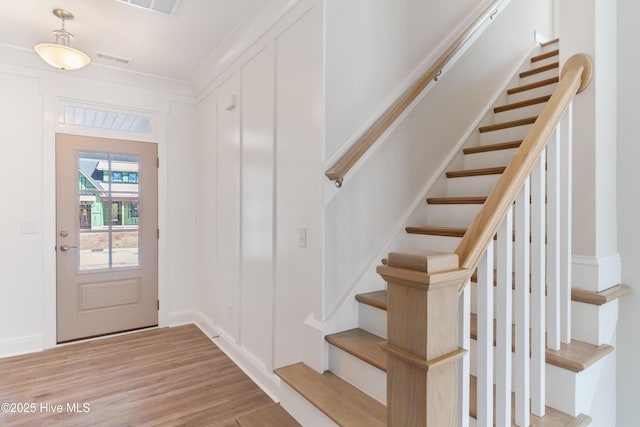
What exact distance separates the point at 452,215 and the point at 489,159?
1.90 ft

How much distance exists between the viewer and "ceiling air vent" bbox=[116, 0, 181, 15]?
2.39m

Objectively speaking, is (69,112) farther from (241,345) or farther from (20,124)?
(241,345)

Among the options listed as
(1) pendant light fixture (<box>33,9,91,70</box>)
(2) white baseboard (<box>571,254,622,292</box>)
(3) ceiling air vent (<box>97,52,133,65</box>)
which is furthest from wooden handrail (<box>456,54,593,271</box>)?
(3) ceiling air vent (<box>97,52,133,65</box>)

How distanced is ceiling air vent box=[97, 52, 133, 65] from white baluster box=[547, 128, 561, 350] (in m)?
3.70

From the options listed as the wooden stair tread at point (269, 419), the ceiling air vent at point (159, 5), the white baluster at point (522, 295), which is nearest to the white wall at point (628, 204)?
the white baluster at point (522, 295)

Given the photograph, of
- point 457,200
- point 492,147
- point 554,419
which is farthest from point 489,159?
point 554,419

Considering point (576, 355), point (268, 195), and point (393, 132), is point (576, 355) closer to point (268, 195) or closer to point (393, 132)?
point (393, 132)

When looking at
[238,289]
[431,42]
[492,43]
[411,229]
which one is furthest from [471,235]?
[492,43]

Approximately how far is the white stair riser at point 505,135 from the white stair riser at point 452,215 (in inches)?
29.8

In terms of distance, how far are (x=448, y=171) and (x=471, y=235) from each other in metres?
1.77

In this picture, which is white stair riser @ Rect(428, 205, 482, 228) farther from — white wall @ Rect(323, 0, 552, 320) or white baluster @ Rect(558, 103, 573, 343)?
white baluster @ Rect(558, 103, 573, 343)

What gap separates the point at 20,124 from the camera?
317 cm

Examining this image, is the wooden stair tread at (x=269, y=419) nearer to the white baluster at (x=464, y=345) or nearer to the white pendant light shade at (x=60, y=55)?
the white baluster at (x=464, y=345)

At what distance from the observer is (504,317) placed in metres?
A: 0.98
